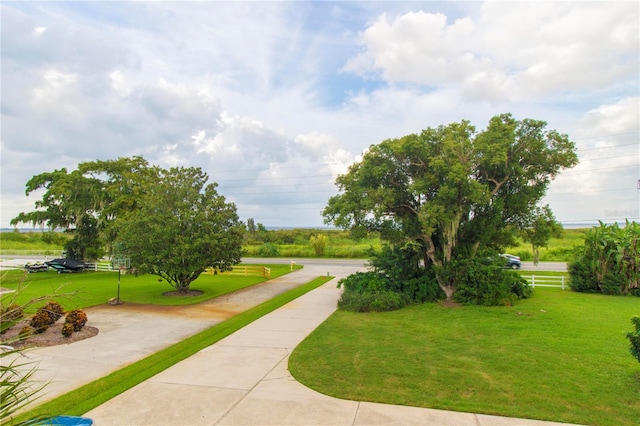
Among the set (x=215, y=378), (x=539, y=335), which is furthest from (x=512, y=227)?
(x=215, y=378)

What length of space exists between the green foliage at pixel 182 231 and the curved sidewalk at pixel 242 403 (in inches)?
383

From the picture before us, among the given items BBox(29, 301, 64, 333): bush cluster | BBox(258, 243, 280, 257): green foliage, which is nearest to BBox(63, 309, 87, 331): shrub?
BBox(29, 301, 64, 333): bush cluster

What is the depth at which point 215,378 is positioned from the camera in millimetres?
7980

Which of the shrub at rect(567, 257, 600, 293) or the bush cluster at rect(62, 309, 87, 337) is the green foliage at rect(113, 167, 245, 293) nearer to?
the bush cluster at rect(62, 309, 87, 337)

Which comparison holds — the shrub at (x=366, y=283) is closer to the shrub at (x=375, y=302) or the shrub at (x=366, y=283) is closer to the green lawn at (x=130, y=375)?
the shrub at (x=375, y=302)

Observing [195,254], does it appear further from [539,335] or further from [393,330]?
[539,335]

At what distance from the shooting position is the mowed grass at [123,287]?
Result: 18.4 m

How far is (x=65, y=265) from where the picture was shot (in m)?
31.2

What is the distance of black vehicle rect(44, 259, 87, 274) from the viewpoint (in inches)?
1224

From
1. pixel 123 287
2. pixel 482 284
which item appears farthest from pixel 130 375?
pixel 123 287

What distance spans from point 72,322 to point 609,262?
22121 millimetres

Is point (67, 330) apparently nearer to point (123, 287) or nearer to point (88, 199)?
point (123, 287)

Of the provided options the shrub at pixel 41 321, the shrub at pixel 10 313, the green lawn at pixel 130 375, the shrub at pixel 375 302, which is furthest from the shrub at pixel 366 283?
the shrub at pixel 10 313

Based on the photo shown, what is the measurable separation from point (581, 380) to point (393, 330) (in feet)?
16.9
